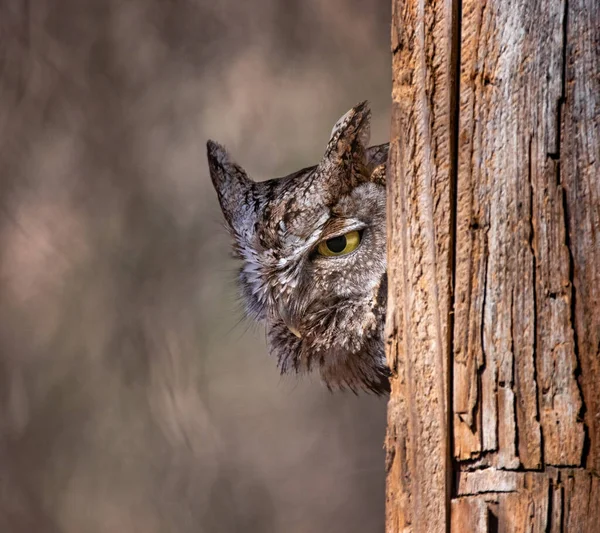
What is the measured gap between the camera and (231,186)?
64.7 inches

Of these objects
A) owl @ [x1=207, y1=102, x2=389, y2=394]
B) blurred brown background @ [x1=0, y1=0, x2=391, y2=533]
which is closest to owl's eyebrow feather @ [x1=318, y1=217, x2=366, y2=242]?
owl @ [x1=207, y1=102, x2=389, y2=394]

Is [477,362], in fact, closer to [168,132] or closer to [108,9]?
[168,132]

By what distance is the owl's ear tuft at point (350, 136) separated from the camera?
1.39 m

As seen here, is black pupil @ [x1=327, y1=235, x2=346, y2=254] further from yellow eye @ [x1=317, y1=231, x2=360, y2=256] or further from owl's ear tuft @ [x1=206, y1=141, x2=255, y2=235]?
owl's ear tuft @ [x1=206, y1=141, x2=255, y2=235]

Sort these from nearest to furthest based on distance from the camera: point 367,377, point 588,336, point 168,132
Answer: point 588,336 < point 367,377 < point 168,132

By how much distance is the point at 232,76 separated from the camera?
6.01ft

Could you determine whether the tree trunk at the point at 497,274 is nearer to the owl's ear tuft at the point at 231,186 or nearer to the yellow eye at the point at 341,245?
the yellow eye at the point at 341,245

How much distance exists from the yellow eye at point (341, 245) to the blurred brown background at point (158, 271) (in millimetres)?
349

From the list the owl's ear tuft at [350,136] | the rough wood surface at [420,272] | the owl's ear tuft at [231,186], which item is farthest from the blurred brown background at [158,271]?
the rough wood surface at [420,272]

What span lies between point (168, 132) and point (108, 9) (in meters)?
0.43

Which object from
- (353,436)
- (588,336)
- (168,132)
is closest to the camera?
(588,336)

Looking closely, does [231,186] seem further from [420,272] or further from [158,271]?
[420,272]

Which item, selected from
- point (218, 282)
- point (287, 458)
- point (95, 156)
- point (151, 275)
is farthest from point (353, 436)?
point (95, 156)

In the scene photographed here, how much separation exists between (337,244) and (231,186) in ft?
1.16
